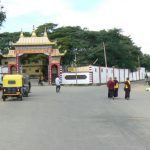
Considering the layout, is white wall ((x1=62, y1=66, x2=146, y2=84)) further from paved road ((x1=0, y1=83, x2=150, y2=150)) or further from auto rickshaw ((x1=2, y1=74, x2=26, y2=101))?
paved road ((x1=0, y1=83, x2=150, y2=150))

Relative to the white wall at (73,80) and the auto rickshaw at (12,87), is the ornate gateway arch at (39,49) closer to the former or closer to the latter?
the white wall at (73,80)

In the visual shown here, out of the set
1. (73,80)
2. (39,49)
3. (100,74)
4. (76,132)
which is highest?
(39,49)

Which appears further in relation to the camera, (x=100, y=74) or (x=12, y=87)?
(x=100, y=74)

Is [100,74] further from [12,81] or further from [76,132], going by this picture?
[76,132]

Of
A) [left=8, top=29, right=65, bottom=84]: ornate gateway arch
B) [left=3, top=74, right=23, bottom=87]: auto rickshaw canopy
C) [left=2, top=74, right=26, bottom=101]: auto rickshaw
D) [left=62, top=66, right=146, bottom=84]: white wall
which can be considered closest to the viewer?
[left=2, top=74, right=26, bottom=101]: auto rickshaw

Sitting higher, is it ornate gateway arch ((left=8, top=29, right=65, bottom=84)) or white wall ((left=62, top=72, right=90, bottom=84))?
ornate gateway arch ((left=8, top=29, right=65, bottom=84))

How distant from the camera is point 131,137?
12742 mm

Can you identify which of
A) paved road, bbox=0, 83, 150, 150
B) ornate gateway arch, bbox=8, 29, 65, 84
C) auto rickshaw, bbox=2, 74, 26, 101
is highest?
ornate gateway arch, bbox=8, 29, 65, 84

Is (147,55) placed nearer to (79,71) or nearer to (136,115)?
(79,71)

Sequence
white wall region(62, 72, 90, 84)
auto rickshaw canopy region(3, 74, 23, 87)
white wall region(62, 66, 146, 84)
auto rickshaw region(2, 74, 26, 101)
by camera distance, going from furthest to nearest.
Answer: white wall region(62, 66, 146, 84) < white wall region(62, 72, 90, 84) < auto rickshaw canopy region(3, 74, 23, 87) < auto rickshaw region(2, 74, 26, 101)

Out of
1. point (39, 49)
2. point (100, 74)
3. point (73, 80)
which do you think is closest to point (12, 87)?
point (73, 80)

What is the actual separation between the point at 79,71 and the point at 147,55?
9991 cm

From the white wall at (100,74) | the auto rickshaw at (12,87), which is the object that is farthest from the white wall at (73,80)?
the auto rickshaw at (12,87)

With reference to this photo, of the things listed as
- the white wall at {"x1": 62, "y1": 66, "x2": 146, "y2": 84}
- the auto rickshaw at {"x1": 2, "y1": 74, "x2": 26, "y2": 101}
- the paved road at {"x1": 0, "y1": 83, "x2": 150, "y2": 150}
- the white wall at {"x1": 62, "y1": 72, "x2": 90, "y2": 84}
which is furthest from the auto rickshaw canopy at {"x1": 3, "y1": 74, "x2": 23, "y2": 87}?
the white wall at {"x1": 62, "y1": 66, "x2": 146, "y2": 84}
